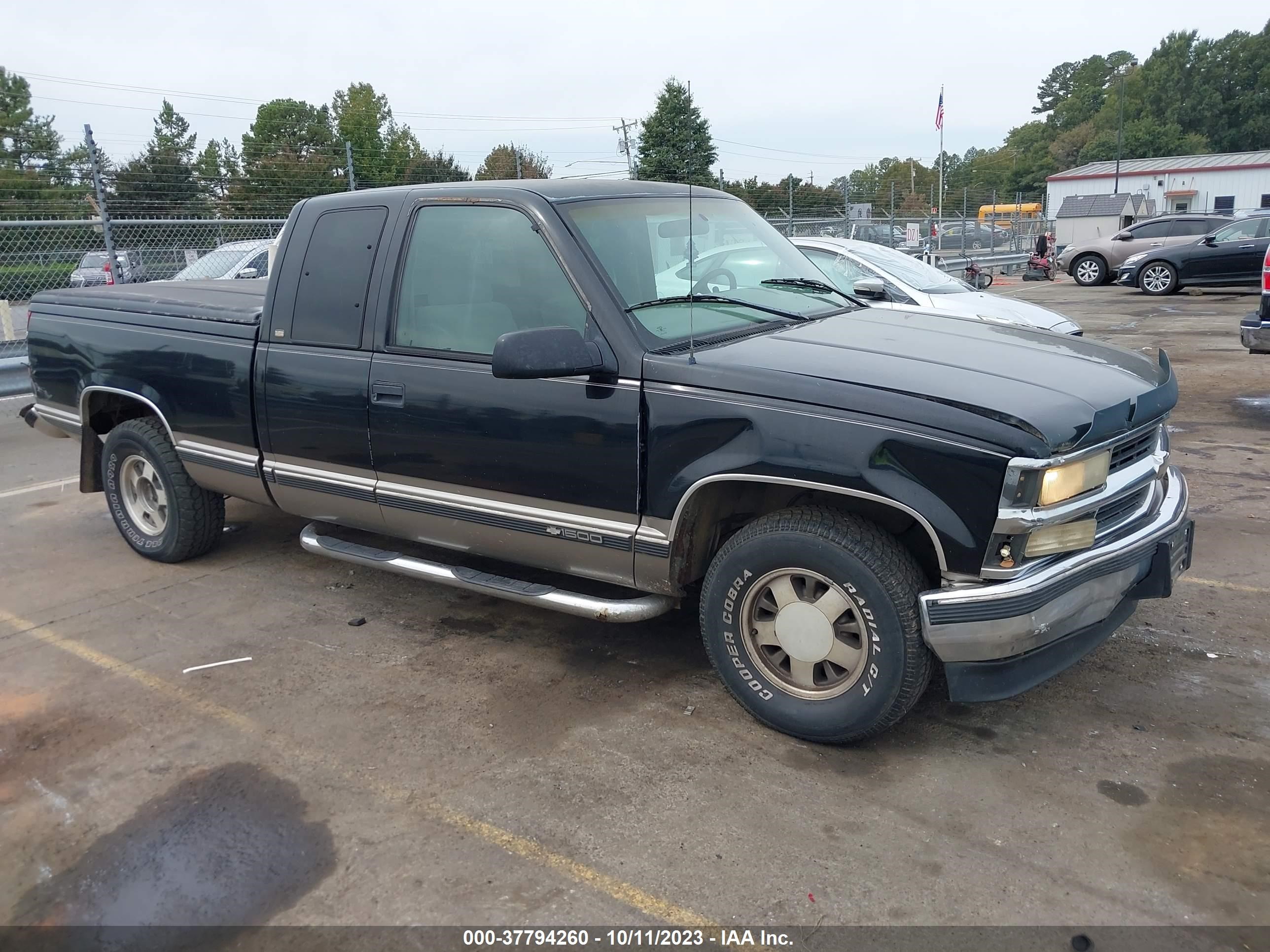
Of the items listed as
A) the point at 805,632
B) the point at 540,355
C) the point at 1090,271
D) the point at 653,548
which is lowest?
the point at 805,632

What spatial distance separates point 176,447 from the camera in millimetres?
5203

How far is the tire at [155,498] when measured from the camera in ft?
17.5

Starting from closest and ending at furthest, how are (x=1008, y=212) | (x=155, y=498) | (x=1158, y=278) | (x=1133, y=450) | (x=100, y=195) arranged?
(x=1133, y=450), (x=155, y=498), (x=100, y=195), (x=1158, y=278), (x=1008, y=212)

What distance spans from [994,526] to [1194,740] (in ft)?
4.07

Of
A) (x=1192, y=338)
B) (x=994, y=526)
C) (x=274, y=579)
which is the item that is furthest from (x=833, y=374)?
(x=1192, y=338)

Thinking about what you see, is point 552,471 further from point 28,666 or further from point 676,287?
point 28,666

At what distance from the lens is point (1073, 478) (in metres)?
3.19

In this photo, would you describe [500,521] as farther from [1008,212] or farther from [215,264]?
[1008,212]

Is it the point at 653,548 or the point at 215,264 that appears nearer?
the point at 653,548

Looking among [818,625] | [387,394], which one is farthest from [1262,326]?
[387,394]

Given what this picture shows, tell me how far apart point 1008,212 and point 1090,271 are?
144 ft

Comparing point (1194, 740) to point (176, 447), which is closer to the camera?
point (1194, 740)

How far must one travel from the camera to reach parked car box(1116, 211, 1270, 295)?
19.1 meters

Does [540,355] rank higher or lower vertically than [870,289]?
lower
